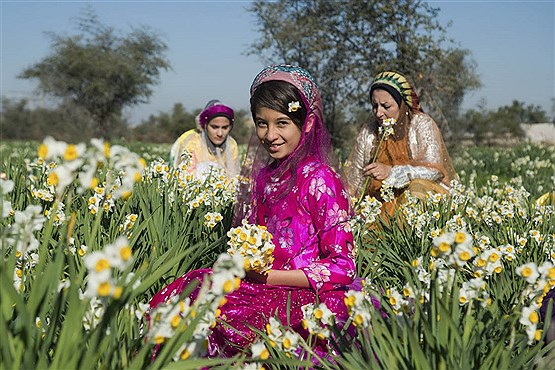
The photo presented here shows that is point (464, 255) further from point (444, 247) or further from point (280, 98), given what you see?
point (280, 98)

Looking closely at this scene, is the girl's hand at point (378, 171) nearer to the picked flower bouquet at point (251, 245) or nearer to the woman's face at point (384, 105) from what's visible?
the woman's face at point (384, 105)

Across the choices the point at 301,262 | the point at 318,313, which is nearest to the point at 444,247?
the point at 318,313

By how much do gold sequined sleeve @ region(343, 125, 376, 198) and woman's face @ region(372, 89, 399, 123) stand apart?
0.31 metres

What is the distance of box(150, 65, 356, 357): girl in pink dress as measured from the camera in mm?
2355

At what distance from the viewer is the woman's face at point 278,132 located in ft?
8.54

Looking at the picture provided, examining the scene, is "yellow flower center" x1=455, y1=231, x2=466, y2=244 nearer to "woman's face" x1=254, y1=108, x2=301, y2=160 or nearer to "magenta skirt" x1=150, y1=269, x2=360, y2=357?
"magenta skirt" x1=150, y1=269, x2=360, y2=357

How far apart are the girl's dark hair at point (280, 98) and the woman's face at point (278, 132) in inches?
0.8

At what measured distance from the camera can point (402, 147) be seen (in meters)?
4.84

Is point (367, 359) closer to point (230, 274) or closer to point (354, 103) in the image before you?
point (230, 274)

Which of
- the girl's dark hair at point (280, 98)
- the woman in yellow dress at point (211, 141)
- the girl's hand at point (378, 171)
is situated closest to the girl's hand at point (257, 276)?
the girl's dark hair at point (280, 98)

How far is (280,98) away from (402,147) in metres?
2.50

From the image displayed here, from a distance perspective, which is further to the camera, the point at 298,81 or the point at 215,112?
the point at 215,112

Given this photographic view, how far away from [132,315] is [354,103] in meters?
8.84

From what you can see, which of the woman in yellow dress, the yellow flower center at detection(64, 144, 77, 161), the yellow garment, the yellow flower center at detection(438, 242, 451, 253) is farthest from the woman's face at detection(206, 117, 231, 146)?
the yellow flower center at detection(64, 144, 77, 161)
